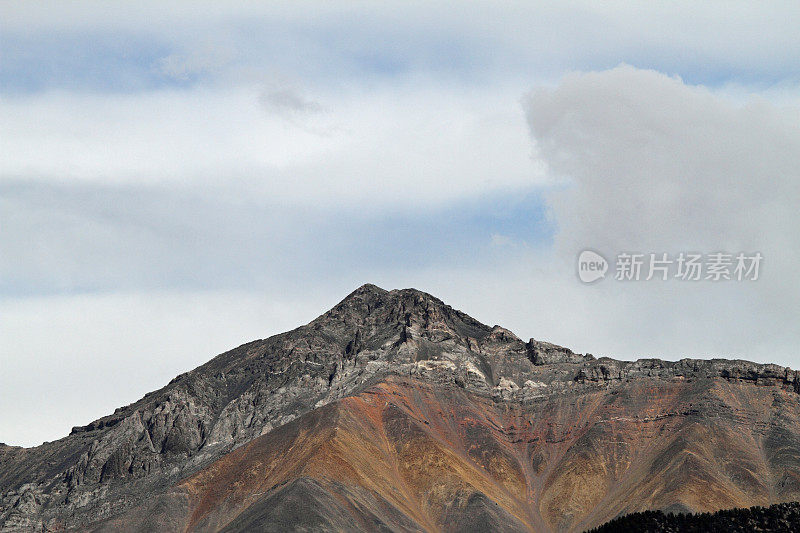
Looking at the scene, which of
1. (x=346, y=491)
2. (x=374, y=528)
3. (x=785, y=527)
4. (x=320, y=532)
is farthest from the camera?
(x=346, y=491)

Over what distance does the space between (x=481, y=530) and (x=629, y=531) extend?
59743mm

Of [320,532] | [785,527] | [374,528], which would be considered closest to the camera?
[785,527]

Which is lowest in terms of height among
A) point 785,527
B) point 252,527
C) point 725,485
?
point 252,527

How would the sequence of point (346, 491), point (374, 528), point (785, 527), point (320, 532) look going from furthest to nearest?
point (346, 491) → point (374, 528) → point (320, 532) → point (785, 527)

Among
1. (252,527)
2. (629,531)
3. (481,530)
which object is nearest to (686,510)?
(481,530)

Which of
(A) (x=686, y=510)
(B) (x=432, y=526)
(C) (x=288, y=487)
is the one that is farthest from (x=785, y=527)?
(C) (x=288, y=487)

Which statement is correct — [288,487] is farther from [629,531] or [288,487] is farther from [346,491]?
[629,531]

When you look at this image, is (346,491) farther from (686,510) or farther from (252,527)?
(686,510)

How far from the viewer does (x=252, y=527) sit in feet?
560

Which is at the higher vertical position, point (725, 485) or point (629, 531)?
point (725, 485)

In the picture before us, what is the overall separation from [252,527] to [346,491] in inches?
1114

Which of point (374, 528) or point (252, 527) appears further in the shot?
point (374, 528)

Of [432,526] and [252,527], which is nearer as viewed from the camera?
[252,527]

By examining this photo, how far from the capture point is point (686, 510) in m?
182
